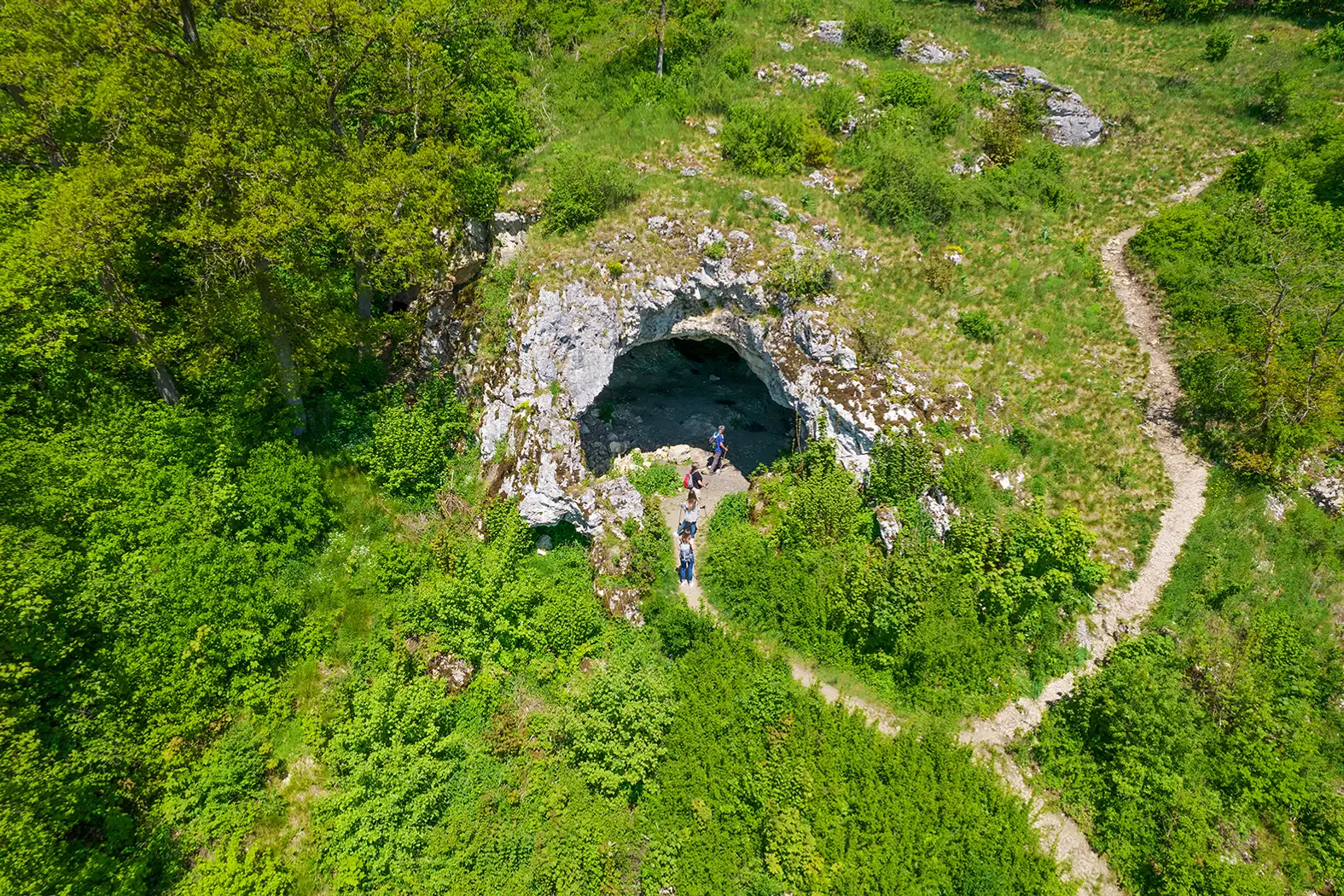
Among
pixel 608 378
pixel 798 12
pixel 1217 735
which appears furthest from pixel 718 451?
pixel 798 12

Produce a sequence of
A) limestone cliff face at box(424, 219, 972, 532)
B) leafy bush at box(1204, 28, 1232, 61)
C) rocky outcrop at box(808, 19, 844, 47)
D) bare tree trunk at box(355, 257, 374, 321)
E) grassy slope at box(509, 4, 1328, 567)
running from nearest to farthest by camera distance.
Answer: grassy slope at box(509, 4, 1328, 567) < limestone cliff face at box(424, 219, 972, 532) < bare tree trunk at box(355, 257, 374, 321) < leafy bush at box(1204, 28, 1232, 61) < rocky outcrop at box(808, 19, 844, 47)

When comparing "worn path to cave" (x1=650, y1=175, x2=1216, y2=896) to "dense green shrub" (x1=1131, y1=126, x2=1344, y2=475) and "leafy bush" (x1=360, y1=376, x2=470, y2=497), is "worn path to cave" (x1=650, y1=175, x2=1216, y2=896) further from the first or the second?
"leafy bush" (x1=360, y1=376, x2=470, y2=497)

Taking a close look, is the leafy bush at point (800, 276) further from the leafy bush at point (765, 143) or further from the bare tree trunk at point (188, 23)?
the bare tree trunk at point (188, 23)

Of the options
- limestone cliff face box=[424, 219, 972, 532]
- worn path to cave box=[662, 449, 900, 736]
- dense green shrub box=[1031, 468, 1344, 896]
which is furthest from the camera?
limestone cliff face box=[424, 219, 972, 532]

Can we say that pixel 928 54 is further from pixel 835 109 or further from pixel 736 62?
pixel 736 62

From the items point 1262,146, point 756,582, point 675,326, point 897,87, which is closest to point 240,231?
point 675,326

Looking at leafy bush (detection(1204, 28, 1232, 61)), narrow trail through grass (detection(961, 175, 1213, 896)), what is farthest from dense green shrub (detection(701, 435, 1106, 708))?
leafy bush (detection(1204, 28, 1232, 61))
